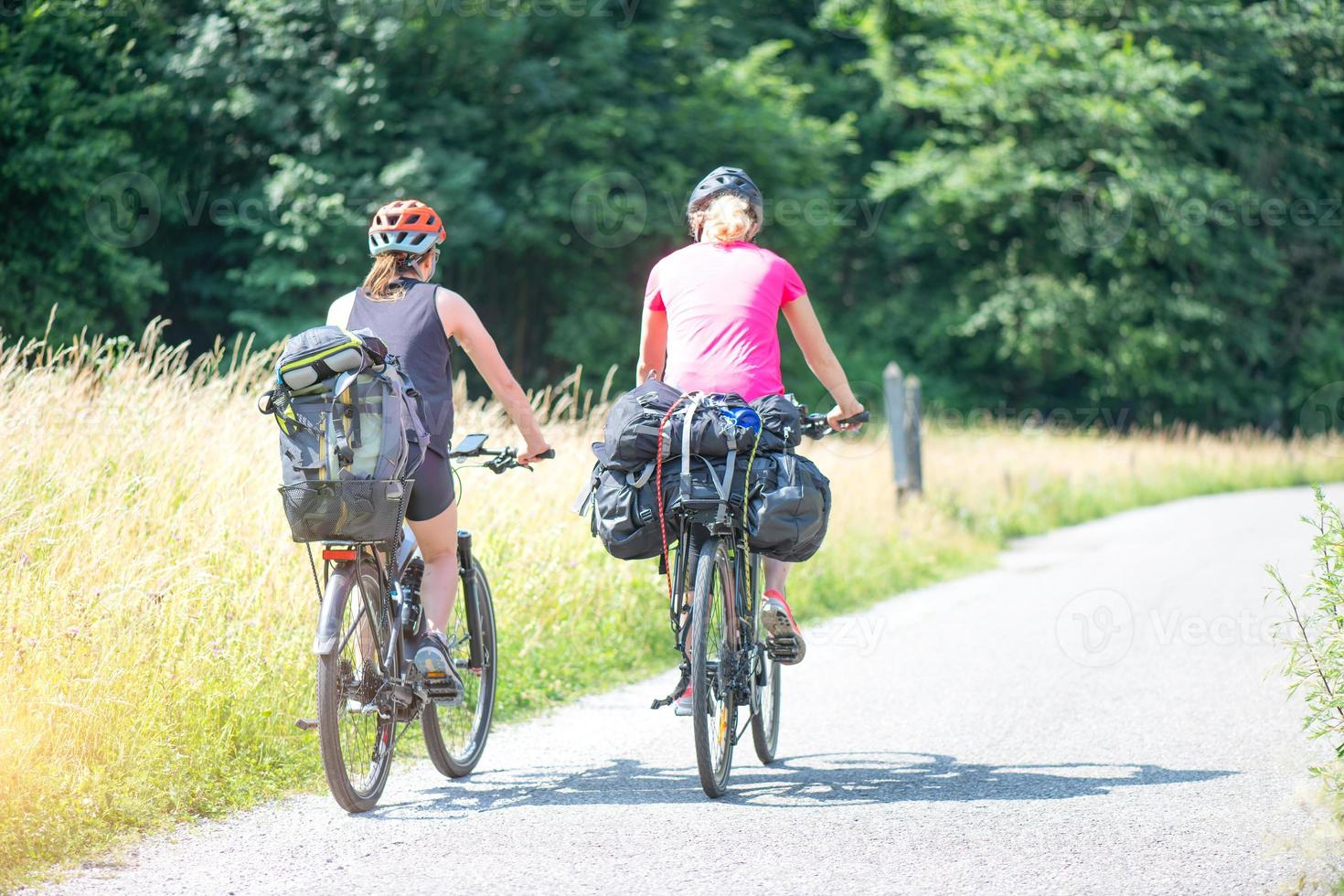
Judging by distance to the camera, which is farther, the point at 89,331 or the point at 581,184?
the point at 581,184

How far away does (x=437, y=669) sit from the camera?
5094mm

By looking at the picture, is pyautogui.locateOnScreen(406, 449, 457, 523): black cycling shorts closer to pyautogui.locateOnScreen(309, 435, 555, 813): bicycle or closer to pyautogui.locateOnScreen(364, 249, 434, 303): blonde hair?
pyautogui.locateOnScreen(309, 435, 555, 813): bicycle

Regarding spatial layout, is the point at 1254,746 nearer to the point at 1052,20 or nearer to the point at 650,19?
the point at 650,19

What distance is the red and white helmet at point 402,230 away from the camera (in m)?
5.09

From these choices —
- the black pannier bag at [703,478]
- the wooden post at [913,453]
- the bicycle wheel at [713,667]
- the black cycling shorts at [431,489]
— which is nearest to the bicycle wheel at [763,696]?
the bicycle wheel at [713,667]

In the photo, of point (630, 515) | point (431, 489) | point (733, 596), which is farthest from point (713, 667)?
point (431, 489)

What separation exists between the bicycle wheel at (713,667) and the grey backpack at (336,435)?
1.08 metres

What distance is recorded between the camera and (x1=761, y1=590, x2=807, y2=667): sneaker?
540 cm

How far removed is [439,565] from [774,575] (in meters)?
1.28

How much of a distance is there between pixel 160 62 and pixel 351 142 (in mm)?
3120

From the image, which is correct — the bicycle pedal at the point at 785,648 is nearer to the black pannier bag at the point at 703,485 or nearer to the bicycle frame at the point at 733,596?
the bicycle frame at the point at 733,596

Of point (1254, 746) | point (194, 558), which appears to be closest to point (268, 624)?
point (194, 558)

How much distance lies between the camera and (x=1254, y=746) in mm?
5949

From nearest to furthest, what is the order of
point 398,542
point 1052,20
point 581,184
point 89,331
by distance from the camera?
point 398,542, point 89,331, point 581,184, point 1052,20
